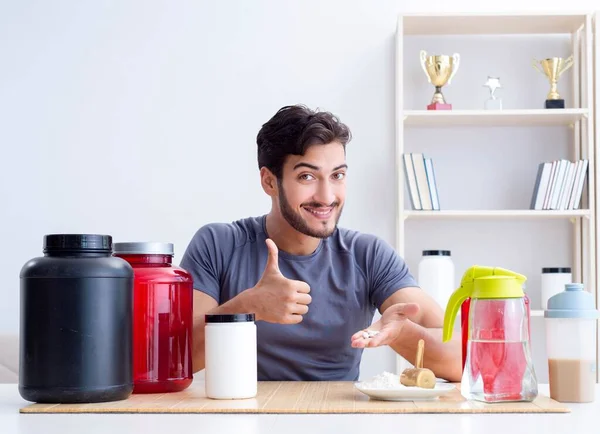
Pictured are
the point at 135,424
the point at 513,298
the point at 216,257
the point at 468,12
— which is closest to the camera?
the point at 135,424

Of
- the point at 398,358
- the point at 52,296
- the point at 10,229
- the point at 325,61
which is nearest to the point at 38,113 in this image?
the point at 10,229

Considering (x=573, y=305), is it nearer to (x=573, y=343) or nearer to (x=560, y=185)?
(x=573, y=343)

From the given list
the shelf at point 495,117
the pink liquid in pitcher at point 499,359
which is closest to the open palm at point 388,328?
the pink liquid in pitcher at point 499,359

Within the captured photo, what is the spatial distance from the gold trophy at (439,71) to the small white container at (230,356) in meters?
2.35

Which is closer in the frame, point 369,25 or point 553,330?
point 553,330

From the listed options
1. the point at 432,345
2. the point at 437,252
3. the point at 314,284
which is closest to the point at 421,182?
the point at 437,252

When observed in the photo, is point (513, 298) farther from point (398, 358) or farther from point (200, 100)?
point (200, 100)

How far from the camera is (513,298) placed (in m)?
1.29

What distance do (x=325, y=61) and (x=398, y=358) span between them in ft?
4.07

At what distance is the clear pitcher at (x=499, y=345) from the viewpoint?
4.17 feet

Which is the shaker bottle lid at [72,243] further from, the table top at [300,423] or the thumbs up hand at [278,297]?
the thumbs up hand at [278,297]

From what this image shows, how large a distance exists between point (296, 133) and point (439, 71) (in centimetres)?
152

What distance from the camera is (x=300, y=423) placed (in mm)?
1123

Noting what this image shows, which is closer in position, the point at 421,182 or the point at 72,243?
the point at 72,243
